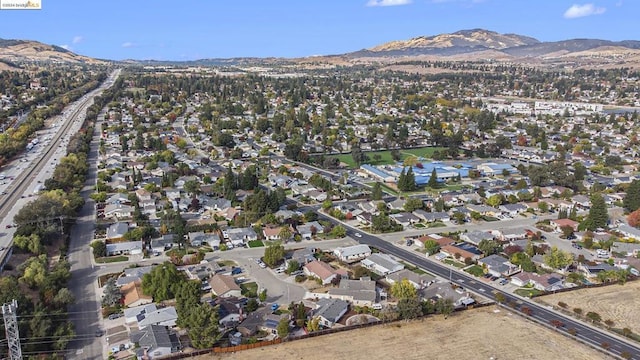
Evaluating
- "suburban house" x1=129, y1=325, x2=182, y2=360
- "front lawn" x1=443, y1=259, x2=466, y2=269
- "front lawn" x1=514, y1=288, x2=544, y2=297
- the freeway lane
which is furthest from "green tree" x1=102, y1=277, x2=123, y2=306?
"front lawn" x1=514, y1=288, x2=544, y2=297

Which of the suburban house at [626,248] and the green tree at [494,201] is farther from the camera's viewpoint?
the green tree at [494,201]

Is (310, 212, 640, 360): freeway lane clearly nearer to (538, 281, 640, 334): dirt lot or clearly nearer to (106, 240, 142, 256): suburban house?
(538, 281, 640, 334): dirt lot

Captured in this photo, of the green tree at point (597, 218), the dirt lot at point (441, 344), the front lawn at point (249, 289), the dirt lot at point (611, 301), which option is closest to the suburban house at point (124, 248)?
the front lawn at point (249, 289)

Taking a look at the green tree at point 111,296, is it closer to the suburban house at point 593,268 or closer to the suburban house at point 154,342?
the suburban house at point 154,342

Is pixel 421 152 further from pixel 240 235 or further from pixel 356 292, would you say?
pixel 356 292

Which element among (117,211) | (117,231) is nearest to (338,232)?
(117,231)
